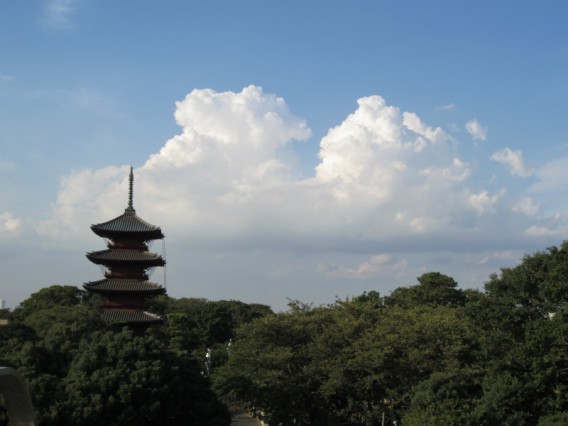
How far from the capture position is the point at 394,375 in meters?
26.5

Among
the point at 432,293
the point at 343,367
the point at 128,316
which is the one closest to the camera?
the point at 343,367

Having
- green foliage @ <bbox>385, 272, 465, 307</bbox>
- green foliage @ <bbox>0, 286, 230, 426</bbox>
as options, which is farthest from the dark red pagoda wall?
green foliage @ <bbox>385, 272, 465, 307</bbox>

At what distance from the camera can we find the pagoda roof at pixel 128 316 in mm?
36812

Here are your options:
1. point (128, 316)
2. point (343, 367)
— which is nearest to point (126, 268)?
point (128, 316)

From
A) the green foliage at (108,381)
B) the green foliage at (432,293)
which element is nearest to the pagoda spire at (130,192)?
the green foliage at (108,381)

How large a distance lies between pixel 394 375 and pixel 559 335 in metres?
6.96

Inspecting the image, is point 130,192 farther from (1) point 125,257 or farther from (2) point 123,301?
(2) point 123,301

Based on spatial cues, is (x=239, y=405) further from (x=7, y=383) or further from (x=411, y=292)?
(x=411, y=292)

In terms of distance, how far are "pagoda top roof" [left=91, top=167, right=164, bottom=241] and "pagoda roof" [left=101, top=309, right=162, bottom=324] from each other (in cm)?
474

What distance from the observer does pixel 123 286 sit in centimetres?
3747

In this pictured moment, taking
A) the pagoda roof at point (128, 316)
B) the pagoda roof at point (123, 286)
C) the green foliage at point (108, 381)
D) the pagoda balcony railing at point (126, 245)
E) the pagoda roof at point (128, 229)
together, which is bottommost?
the green foliage at point (108, 381)

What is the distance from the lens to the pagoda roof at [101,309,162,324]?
1449 inches

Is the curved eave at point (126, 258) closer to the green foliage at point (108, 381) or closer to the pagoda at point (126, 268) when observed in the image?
the pagoda at point (126, 268)

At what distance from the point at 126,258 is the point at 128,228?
1947 mm
